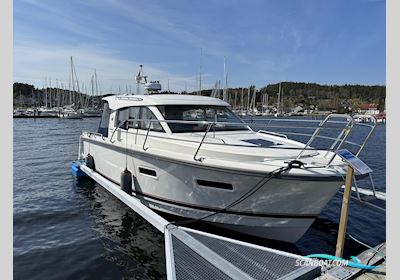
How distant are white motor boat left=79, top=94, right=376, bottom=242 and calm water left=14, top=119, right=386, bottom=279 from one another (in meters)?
0.73

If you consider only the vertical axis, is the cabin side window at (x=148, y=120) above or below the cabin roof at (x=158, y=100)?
below

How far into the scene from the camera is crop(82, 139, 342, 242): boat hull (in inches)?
200

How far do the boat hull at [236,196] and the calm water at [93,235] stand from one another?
563 mm

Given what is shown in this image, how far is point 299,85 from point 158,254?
135 m

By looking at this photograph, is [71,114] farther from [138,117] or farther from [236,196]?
[236,196]

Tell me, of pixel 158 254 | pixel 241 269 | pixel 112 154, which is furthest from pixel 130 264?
pixel 112 154

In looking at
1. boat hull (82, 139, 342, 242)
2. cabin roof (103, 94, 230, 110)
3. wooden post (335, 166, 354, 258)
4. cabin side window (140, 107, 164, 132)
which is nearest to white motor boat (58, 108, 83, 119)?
cabin roof (103, 94, 230, 110)

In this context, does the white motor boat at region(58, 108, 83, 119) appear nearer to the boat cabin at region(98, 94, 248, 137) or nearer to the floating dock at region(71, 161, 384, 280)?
the boat cabin at region(98, 94, 248, 137)

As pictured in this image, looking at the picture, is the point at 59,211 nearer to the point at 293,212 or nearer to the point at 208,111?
the point at 208,111

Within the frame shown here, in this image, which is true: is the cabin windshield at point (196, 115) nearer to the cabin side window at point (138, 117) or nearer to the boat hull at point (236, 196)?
the cabin side window at point (138, 117)

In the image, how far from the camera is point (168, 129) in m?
6.95

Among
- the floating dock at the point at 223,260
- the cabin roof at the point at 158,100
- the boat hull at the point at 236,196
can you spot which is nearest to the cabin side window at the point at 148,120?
the cabin roof at the point at 158,100

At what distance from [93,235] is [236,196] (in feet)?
11.5

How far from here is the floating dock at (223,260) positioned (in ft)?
12.7
